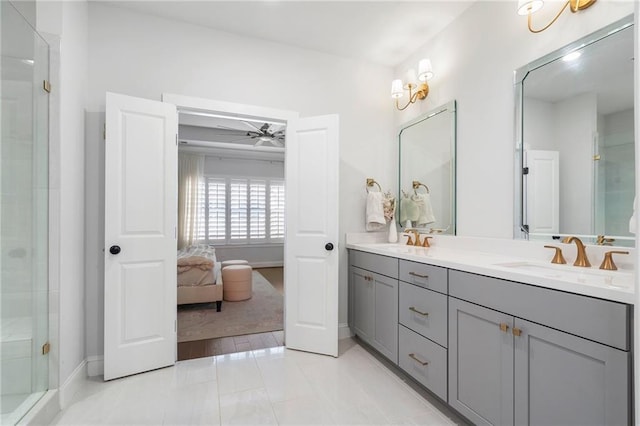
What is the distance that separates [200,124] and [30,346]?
14.4ft

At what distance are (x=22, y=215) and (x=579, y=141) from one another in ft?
10.5

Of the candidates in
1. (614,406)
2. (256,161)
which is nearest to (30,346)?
(614,406)

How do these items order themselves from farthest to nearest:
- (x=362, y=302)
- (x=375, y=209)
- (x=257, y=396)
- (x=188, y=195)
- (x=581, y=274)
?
(x=188, y=195) → (x=375, y=209) → (x=362, y=302) → (x=257, y=396) → (x=581, y=274)

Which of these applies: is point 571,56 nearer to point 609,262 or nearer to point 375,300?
point 609,262

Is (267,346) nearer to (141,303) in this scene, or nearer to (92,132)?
(141,303)

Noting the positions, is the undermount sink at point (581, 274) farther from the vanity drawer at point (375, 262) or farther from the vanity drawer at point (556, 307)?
the vanity drawer at point (375, 262)

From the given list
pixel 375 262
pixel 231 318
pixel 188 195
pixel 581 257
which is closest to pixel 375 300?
pixel 375 262

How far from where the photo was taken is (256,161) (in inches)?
287

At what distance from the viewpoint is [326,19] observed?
8.50 feet

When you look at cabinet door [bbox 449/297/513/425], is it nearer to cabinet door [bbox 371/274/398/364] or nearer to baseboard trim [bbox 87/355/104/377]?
cabinet door [bbox 371/274/398/364]

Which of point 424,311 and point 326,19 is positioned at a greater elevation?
point 326,19

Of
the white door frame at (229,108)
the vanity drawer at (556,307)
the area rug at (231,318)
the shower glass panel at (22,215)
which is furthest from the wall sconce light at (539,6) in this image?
the area rug at (231,318)

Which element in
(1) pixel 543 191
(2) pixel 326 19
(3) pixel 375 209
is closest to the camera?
(1) pixel 543 191

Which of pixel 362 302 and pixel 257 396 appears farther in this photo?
pixel 362 302
